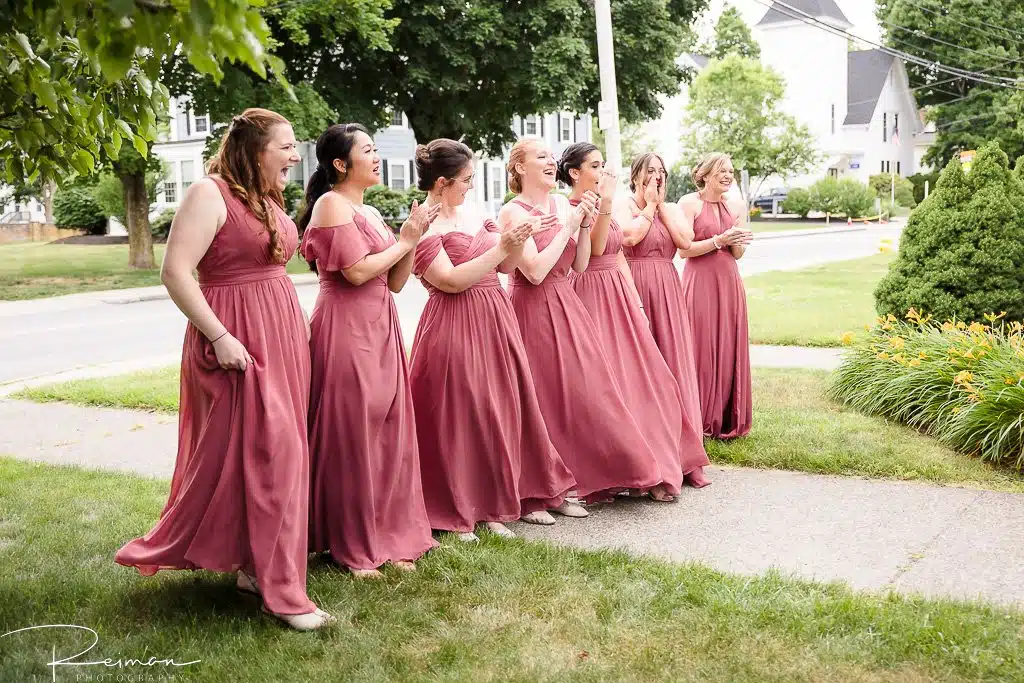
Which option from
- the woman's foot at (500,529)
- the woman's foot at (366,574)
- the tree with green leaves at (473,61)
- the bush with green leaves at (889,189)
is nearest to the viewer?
the woman's foot at (366,574)

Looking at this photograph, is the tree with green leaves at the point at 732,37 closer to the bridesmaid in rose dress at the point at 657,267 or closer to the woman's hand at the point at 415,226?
the bridesmaid in rose dress at the point at 657,267

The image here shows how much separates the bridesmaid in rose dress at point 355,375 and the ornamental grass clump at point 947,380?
13.4ft

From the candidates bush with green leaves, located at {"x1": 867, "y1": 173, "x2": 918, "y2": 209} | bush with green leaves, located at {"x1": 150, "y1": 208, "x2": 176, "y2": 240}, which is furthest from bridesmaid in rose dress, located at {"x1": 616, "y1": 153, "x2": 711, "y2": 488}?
bush with green leaves, located at {"x1": 867, "y1": 173, "x2": 918, "y2": 209}

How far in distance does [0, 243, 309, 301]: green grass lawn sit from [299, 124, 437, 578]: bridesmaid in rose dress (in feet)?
61.0

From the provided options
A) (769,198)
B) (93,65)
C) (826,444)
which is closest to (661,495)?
(826,444)

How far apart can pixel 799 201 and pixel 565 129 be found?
12728mm

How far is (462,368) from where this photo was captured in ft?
18.2

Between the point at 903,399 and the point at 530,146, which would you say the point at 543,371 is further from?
the point at 903,399

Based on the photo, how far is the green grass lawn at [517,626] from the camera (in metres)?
3.86

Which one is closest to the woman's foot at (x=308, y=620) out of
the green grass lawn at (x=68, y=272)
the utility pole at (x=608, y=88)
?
the utility pole at (x=608, y=88)

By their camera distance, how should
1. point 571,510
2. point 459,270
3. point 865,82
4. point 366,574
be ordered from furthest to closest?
point 865,82, point 571,510, point 459,270, point 366,574

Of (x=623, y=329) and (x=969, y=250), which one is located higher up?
(x=969, y=250)

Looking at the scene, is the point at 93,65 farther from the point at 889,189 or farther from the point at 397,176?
the point at 889,189

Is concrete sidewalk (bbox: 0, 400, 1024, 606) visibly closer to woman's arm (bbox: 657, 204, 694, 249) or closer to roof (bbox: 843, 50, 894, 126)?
woman's arm (bbox: 657, 204, 694, 249)
